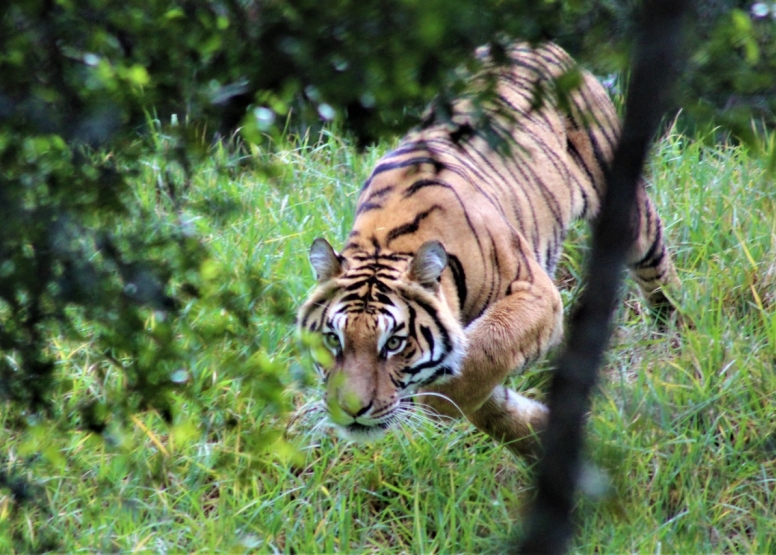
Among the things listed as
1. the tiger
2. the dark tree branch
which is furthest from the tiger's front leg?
the dark tree branch

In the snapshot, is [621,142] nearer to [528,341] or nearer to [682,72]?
[682,72]

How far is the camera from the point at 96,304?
4.87 feet

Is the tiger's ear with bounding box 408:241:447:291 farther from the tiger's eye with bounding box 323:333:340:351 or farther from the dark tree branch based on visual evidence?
the dark tree branch

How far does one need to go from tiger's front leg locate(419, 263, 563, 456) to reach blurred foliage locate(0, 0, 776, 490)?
2.16m

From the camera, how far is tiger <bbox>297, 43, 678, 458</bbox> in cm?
357

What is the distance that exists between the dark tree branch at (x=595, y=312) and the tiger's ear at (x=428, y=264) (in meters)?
2.68

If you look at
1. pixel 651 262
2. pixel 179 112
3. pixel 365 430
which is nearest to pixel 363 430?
pixel 365 430

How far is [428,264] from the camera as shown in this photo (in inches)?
148

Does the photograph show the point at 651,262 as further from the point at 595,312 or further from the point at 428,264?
the point at 595,312

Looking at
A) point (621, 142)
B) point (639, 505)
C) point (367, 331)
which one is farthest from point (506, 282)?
point (621, 142)

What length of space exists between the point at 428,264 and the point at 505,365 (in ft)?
1.59

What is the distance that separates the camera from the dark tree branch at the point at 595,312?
930 mm

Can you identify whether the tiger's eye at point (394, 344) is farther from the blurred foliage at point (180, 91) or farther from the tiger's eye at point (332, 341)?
the blurred foliage at point (180, 91)

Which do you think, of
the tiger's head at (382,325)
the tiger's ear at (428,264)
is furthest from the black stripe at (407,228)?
Answer: the tiger's ear at (428,264)
